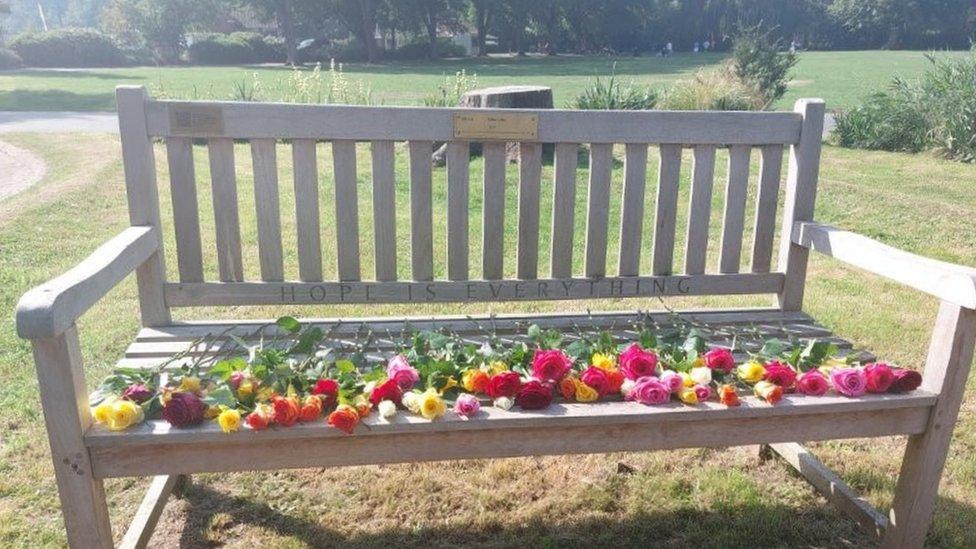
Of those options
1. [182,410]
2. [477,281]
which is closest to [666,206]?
[477,281]

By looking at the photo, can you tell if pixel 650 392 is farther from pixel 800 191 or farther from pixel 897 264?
pixel 800 191

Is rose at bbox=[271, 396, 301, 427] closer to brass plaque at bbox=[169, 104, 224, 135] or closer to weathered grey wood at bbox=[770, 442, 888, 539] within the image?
brass plaque at bbox=[169, 104, 224, 135]

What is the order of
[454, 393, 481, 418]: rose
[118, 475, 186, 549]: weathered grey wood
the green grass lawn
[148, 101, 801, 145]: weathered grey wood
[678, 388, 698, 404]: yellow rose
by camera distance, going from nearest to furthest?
1. [454, 393, 481, 418]: rose
2. [678, 388, 698, 404]: yellow rose
3. [118, 475, 186, 549]: weathered grey wood
4. [148, 101, 801, 145]: weathered grey wood
5. the green grass lawn

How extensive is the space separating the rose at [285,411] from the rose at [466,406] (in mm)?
390

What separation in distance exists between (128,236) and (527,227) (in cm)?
129

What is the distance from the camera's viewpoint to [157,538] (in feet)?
8.43

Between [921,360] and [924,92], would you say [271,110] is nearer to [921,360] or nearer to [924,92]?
[921,360]

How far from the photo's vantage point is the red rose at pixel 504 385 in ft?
6.51

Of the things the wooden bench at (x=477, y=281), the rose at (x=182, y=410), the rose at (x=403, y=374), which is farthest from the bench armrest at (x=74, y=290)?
the rose at (x=403, y=374)

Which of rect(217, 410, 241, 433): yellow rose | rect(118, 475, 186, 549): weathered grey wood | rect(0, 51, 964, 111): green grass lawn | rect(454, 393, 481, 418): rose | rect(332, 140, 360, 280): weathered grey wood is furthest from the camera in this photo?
rect(0, 51, 964, 111): green grass lawn

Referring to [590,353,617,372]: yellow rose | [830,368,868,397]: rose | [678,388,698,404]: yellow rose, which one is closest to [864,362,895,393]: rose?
[830,368,868,397]: rose

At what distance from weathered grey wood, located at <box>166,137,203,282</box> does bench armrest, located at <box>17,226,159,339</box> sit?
8.9 inches

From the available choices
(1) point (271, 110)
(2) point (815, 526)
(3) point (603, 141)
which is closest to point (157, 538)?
(1) point (271, 110)

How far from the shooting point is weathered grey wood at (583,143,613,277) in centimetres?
269
